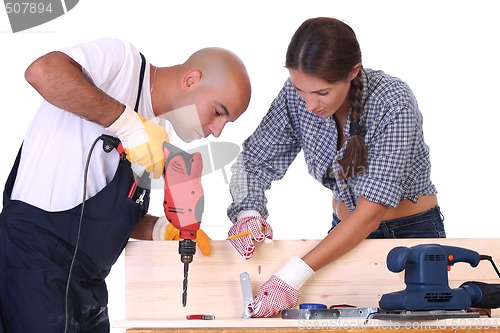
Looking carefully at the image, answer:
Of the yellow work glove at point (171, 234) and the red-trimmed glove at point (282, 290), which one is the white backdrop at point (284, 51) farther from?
the red-trimmed glove at point (282, 290)

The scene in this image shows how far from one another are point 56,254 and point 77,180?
0.60ft

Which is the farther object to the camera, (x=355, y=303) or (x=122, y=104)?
(x=355, y=303)

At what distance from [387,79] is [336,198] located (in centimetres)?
41

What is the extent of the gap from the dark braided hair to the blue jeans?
237 mm

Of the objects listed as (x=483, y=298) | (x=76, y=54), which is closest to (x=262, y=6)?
(x=76, y=54)

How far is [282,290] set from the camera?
6.17 feet

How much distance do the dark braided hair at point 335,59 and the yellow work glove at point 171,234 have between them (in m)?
0.44

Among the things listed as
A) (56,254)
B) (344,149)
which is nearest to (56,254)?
(56,254)

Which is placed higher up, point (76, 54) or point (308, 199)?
point (76, 54)

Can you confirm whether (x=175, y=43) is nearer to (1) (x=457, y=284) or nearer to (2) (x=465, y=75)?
(2) (x=465, y=75)

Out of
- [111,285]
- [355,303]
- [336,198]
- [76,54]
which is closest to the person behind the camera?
[76,54]

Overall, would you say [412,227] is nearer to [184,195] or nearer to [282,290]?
[282,290]

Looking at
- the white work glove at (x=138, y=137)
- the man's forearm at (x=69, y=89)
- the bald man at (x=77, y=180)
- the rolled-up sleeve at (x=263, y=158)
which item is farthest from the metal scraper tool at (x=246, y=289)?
the man's forearm at (x=69, y=89)

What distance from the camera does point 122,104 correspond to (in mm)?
1702
